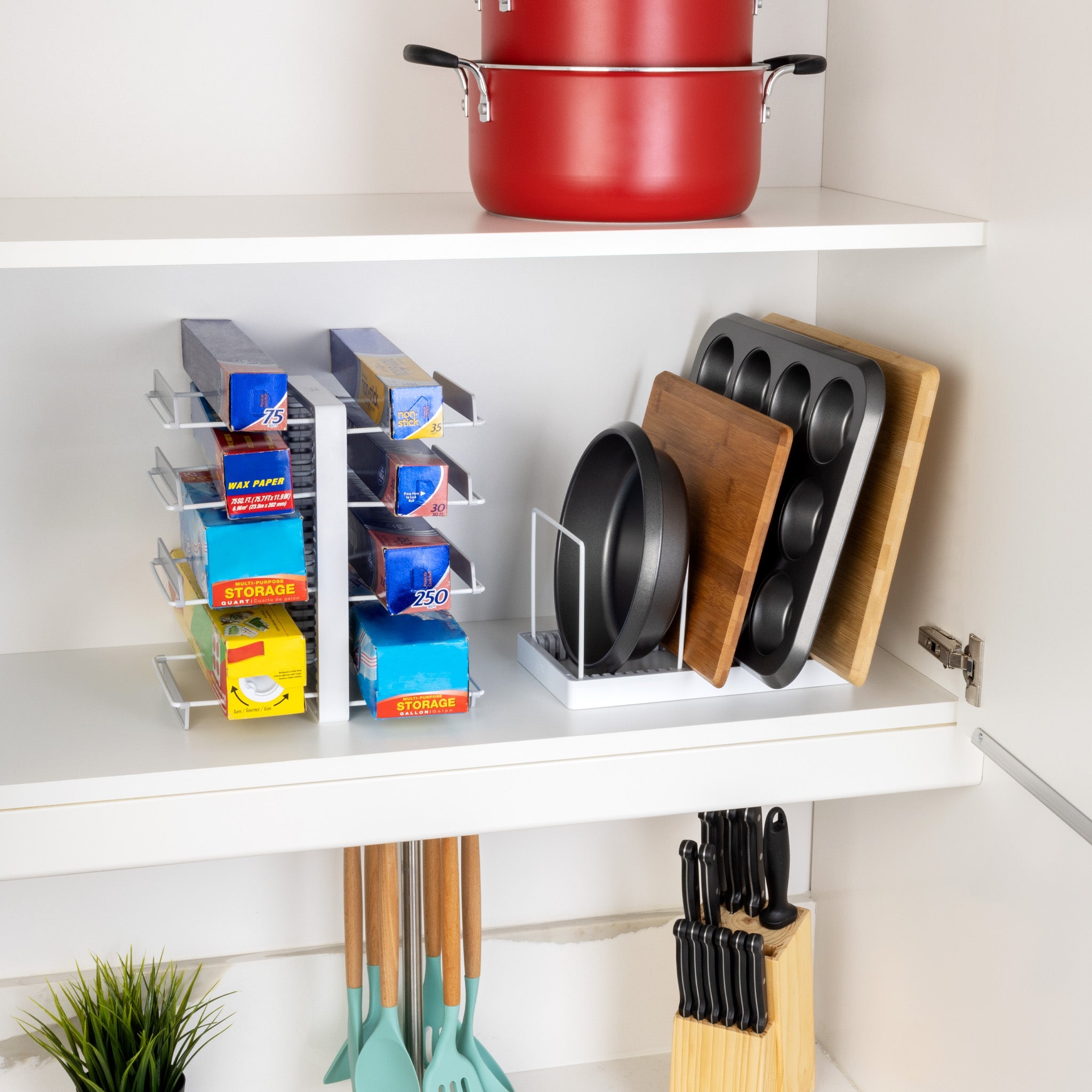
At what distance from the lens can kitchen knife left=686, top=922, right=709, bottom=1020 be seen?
3.91 feet

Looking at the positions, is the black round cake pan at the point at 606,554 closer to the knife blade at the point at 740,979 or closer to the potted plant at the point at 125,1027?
the knife blade at the point at 740,979

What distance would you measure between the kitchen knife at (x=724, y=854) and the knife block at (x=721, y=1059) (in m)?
0.12

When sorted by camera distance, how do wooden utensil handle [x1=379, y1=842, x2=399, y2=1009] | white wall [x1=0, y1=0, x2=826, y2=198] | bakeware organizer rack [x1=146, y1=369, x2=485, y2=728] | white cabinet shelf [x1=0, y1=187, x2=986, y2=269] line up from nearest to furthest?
1. white cabinet shelf [x1=0, y1=187, x2=986, y2=269]
2. bakeware organizer rack [x1=146, y1=369, x2=485, y2=728]
3. white wall [x1=0, y1=0, x2=826, y2=198]
4. wooden utensil handle [x1=379, y1=842, x2=399, y2=1009]

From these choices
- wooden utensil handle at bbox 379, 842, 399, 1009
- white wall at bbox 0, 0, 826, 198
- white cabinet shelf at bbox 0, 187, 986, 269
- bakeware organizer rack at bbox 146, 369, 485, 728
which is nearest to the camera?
white cabinet shelf at bbox 0, 187, 986, 269

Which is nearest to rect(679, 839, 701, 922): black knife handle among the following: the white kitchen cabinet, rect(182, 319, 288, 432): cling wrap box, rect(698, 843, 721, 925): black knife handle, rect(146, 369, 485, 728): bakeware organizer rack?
rect(698, 843, 721, 925): black knife handle

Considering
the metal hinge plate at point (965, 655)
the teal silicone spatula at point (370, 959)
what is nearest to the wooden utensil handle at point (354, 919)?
the teal silicone spatula at point (370, 959)

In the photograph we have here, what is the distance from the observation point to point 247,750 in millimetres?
971

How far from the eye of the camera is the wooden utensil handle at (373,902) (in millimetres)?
1196

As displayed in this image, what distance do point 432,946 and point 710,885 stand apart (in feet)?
0.94

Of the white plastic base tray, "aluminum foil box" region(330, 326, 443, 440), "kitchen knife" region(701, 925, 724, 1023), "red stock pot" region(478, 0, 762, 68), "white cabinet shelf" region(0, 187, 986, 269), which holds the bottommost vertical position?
"kitchen knife" region(701, 925, 724, 1023)

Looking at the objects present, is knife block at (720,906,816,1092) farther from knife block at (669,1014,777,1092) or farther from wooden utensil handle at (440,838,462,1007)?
wooden utensil handle at (440,838,462,1007)

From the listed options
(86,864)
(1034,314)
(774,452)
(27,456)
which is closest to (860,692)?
(774,452)

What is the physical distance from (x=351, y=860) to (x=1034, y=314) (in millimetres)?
782

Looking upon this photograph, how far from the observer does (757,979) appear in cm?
118
